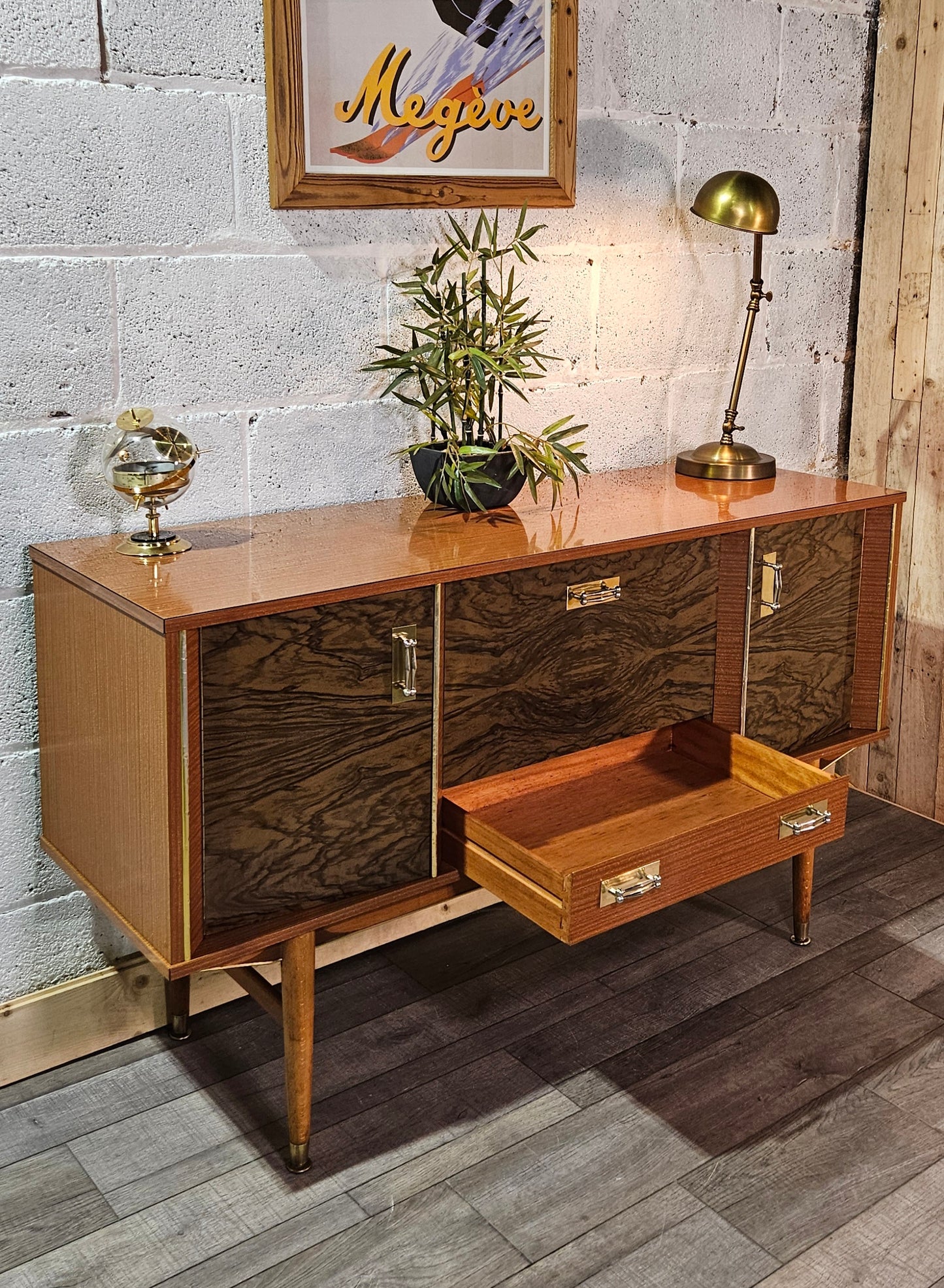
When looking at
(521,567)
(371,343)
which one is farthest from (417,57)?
(521,567)

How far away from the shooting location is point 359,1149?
179 cm

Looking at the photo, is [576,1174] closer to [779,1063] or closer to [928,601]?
[779,1063]

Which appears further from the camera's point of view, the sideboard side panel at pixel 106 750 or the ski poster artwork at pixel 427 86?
the ski poster artwork at pixel 427 86

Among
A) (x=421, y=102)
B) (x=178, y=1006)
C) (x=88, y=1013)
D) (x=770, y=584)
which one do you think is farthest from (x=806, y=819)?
(x=421, y=102)

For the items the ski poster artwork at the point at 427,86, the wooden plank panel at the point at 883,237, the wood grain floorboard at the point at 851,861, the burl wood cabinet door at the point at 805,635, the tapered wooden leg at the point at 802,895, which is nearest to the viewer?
the ski poster artwork at the point at 427,86

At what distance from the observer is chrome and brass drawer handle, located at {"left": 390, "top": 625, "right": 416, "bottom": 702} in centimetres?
166

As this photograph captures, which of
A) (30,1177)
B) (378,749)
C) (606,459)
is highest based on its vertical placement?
(606,459)

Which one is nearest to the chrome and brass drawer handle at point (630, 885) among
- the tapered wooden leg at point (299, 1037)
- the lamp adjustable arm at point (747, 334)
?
the tapered wooden leg at point (299, 1037)

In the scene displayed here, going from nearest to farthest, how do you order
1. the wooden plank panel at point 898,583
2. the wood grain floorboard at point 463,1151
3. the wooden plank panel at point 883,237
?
the wood grain floorboard at point 463,1151 < the wooden plank panel at point 883,237 < the wooden plank panel at point 898,583

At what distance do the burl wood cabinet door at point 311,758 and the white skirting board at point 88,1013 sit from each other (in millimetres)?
278

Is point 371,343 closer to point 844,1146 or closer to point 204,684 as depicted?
point 204,684

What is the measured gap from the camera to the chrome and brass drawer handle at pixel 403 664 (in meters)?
1.66

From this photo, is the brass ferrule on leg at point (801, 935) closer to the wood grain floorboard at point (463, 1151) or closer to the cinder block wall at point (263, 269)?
the wood grain floorboard at point (463, 1151)

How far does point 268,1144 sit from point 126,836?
1.61 feet
